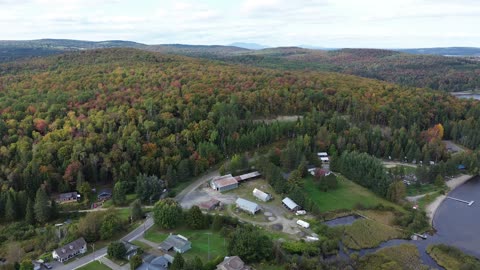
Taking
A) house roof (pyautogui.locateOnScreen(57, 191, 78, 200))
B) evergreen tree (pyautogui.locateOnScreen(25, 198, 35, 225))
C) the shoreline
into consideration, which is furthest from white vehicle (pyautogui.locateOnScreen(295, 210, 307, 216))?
evergreen tree (pyautogui.locateOnScreen(25, 198, 35, 225))

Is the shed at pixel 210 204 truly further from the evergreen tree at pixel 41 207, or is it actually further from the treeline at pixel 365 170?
the treeline at pixel 365 170

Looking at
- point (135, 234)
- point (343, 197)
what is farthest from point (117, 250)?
point (343, 197)

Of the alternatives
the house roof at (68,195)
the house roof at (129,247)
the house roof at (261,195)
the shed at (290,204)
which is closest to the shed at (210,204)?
the house roof at (261,195)

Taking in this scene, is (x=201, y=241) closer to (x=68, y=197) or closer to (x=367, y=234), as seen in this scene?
(x=367, y=234)

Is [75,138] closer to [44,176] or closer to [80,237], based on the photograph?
[44,176]

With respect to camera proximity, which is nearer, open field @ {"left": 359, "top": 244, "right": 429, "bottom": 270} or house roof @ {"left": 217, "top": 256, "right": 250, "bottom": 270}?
house roof @ {"left": 217, "top": 256, "right": 250, "bottom": 270}

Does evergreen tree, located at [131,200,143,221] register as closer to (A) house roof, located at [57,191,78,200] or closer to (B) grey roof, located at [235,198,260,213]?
(A) house roof, located at [57,191,78,200]
